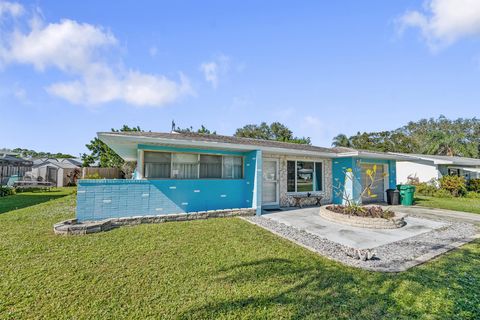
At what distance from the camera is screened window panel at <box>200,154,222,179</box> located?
9516 millimetres

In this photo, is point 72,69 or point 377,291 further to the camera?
point 72,69

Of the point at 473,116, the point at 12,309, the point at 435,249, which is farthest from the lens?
the point at 473,116

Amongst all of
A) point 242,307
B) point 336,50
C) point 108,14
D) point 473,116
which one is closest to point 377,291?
point 242,307

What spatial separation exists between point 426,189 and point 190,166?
21346mm

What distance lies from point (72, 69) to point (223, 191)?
1044 cm

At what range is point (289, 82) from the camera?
46.2 ft

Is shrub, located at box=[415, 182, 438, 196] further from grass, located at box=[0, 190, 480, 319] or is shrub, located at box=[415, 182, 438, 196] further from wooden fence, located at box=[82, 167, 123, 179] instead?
wooden fence, located at box=[82, 167, 123, 179]

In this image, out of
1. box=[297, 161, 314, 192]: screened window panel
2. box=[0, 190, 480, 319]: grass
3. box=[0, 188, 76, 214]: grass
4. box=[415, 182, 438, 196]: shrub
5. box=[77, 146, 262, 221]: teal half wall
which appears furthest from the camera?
box=[415, 182, 438, 196]: shrub

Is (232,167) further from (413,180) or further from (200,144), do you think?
(413,180)

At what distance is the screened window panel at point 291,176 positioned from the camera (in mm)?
11834

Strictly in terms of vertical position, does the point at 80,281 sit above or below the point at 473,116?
below

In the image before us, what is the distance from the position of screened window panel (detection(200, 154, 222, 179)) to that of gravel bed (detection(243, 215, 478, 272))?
3074 mm

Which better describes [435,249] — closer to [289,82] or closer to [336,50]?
[336,50]

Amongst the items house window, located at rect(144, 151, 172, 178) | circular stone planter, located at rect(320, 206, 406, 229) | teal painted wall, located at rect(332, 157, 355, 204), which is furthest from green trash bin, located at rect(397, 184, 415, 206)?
house window, located at rect(144, 151, 172, 178)
